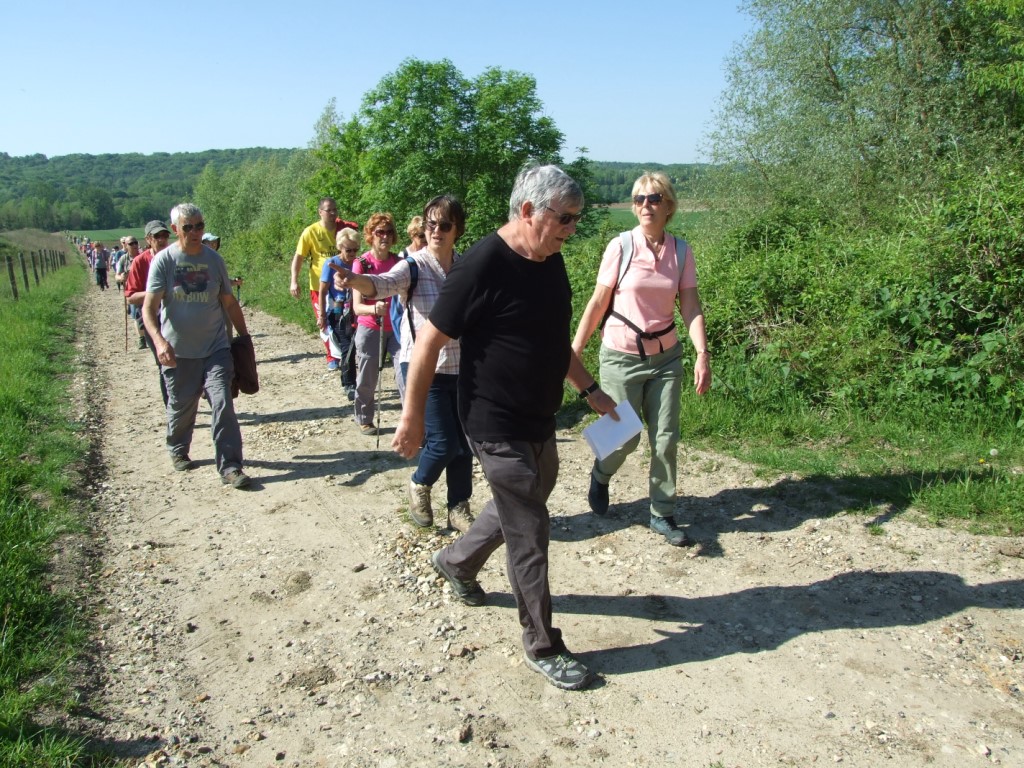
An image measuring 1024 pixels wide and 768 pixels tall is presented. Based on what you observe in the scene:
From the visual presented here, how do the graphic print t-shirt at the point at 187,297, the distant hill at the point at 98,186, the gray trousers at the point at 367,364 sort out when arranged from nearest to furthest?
the graphic print t-shirt at the point at 187,297
the gray trousers at the point at 367,364
the distant hill at the point at 98,186

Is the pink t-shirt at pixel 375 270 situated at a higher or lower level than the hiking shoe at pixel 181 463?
higher

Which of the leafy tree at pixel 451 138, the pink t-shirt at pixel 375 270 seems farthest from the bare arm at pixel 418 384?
the leafy tree at pixel 451 138

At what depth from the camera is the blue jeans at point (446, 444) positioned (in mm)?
4422

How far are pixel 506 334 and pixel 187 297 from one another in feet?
12.4

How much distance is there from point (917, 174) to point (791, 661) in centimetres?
1025

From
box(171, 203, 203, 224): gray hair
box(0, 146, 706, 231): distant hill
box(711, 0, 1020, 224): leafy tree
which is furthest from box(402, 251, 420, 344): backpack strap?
box(0, 146, 706, 231): distant hill

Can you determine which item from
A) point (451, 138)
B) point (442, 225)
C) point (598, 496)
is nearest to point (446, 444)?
point (598, 496)

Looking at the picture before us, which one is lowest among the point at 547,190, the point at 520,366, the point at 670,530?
the point at 670,530

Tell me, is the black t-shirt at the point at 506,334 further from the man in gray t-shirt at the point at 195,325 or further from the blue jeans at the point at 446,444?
the man in gray t-shirt at the point at 195,325

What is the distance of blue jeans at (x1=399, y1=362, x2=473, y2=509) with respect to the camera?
442cm

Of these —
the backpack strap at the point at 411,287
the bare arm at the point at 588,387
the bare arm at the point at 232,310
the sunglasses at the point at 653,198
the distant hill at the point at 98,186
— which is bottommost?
the bare arm at the point at 588,387

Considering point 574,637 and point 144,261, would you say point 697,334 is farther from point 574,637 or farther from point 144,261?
point 144,261

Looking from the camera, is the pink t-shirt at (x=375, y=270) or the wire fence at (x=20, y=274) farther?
the wire fence at (x=20, y=274)

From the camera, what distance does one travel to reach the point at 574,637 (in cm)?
354
